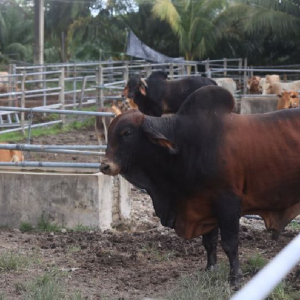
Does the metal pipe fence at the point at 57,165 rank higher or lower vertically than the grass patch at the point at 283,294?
higher

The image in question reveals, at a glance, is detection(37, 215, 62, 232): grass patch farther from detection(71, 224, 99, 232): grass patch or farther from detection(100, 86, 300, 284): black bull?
detection(100, 86, 300, 284): black bull

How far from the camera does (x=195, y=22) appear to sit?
3228 centimetres

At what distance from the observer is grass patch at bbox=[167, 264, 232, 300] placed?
478cm

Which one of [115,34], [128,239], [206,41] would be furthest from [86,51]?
[128,239]

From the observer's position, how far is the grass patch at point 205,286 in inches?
188

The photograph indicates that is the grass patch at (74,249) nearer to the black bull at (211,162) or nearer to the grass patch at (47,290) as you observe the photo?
the grass patch at (47,290)

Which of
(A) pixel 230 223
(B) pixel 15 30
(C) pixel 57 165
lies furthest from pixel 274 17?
(A) pixel 230 223

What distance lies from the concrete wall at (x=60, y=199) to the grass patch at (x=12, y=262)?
56.6 inches

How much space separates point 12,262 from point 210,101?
6.75ft

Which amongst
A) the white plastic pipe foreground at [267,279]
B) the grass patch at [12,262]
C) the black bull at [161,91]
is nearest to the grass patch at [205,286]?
the grass patch at [12,262]

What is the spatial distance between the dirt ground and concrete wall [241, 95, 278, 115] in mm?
11750

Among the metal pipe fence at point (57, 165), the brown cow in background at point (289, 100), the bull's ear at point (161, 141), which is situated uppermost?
the bull's ear at point (161, 141)

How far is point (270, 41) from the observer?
3381 centimetres

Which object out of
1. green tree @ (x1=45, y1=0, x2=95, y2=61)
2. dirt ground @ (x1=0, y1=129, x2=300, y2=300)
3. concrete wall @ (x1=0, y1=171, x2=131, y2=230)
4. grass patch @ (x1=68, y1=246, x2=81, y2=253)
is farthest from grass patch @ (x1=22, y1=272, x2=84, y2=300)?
green tree @ (x1=45, y1=0, x2=95, y2=61)
